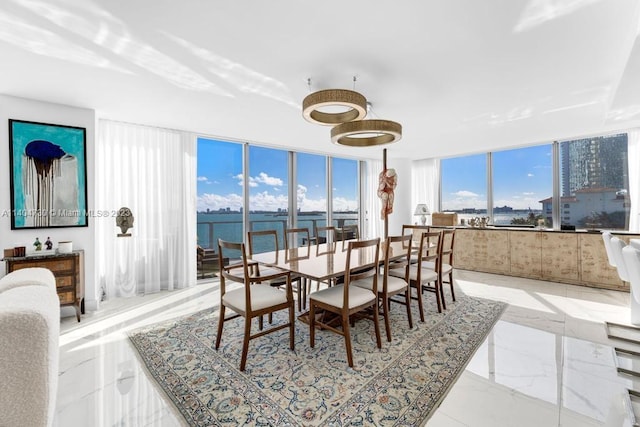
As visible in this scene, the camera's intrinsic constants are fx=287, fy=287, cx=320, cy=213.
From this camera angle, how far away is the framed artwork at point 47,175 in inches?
121

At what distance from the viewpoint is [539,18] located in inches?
73.7

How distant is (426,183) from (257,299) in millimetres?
5577

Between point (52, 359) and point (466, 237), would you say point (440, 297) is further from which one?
point (52, 359)

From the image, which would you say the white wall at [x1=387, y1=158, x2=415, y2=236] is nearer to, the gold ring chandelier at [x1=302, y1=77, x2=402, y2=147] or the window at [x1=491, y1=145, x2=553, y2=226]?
the window at [x1=491, y1=145, x2=553, y2=226]

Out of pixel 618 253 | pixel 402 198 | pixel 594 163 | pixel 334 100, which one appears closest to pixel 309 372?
pixel 334 100

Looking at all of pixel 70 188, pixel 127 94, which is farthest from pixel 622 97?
pixel 70 188

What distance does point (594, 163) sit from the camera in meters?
4.96

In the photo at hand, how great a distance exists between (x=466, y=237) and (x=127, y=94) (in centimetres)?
583

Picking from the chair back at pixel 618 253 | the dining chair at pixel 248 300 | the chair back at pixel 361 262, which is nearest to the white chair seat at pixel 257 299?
the dining chair at pixel 248 300

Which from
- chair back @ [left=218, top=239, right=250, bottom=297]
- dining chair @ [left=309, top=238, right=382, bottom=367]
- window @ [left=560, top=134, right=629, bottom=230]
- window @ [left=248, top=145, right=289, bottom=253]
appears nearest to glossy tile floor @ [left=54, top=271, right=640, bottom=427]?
dining chair @ [left=309, top=238, right=382, bottom=367]

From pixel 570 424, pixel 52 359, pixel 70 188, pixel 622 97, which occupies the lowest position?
pixel 570 424

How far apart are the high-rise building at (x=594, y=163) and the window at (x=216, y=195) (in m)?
5.95

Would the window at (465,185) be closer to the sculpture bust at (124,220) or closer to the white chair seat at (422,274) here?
the white chair seat at (422,274)

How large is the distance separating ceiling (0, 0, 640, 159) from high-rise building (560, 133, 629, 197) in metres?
1.38
